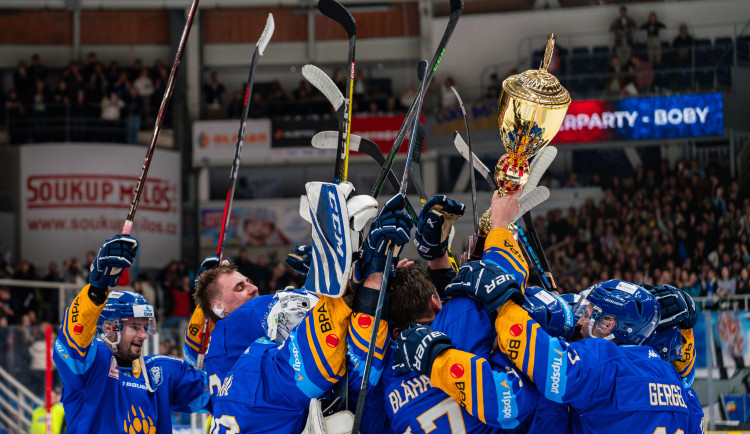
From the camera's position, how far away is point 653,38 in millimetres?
15203

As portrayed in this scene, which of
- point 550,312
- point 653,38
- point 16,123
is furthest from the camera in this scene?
point 16,123

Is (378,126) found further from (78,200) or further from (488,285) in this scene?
(488,285)

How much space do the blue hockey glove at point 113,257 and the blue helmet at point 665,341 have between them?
1726mm

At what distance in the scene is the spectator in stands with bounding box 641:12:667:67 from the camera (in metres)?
14.8

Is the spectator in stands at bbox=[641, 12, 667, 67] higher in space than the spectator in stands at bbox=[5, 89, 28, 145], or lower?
higher

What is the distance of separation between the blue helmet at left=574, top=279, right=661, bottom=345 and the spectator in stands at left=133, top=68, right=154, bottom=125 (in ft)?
48.8

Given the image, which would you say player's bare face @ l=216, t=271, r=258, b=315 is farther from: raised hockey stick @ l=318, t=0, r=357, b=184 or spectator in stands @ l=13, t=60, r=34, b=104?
spectator in stands @ l=13, t=60, r=34, b=104

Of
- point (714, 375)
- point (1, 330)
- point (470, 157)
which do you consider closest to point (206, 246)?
point (1, 330)

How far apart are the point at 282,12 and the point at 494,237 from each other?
16366mm

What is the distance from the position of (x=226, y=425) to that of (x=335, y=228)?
35.3 inches

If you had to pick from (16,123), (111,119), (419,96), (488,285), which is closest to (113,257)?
(419,96)

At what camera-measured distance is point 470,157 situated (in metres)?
3.32

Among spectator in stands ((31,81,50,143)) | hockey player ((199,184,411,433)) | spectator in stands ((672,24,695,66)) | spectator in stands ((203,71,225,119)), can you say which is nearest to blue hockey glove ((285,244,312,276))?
hockey player ((199,184,411,433))

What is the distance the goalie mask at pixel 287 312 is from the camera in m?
3.46
